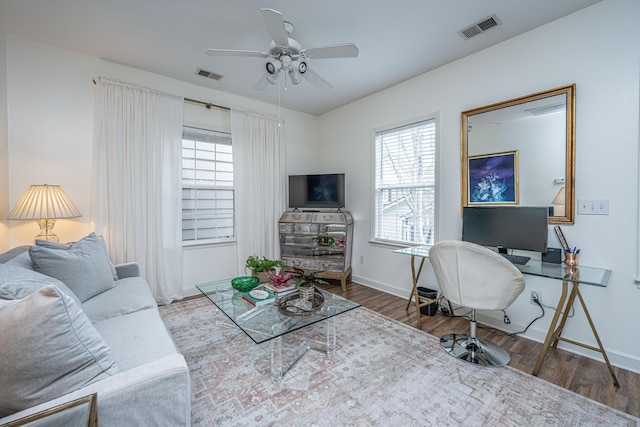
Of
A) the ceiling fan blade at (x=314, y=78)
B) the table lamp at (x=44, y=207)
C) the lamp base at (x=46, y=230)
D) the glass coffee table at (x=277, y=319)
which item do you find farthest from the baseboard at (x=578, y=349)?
the lamp base at (x=46, y=230)

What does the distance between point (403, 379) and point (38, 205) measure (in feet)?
10.6

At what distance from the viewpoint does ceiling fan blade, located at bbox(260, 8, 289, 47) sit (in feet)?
5.24

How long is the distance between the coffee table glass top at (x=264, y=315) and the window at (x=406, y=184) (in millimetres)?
1647

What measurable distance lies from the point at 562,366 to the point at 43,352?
9.81 ft

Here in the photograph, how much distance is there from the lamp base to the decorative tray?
225 centimetres

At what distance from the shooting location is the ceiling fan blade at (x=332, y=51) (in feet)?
6.39

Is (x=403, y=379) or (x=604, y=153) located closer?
(x=403, y=379)

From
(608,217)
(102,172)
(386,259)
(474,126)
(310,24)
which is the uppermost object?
(310,24)

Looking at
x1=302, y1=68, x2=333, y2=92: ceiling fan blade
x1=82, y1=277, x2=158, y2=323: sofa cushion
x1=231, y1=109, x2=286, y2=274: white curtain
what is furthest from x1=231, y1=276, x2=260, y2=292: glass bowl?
x1=302, y1=68, x2=333, y2=92: ceiling fan blade

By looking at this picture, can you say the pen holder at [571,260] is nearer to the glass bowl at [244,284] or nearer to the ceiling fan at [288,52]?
the ceiling fan at [288,52]

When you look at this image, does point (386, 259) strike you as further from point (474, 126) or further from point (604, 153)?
point (604, 153)

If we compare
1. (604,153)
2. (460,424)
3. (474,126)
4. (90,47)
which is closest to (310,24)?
(474,126)

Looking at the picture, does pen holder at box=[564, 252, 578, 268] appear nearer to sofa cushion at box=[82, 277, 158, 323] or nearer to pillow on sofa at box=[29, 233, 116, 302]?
sofa cushion at box=[82, 277, 158, 323]

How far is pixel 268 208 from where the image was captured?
155 inches
